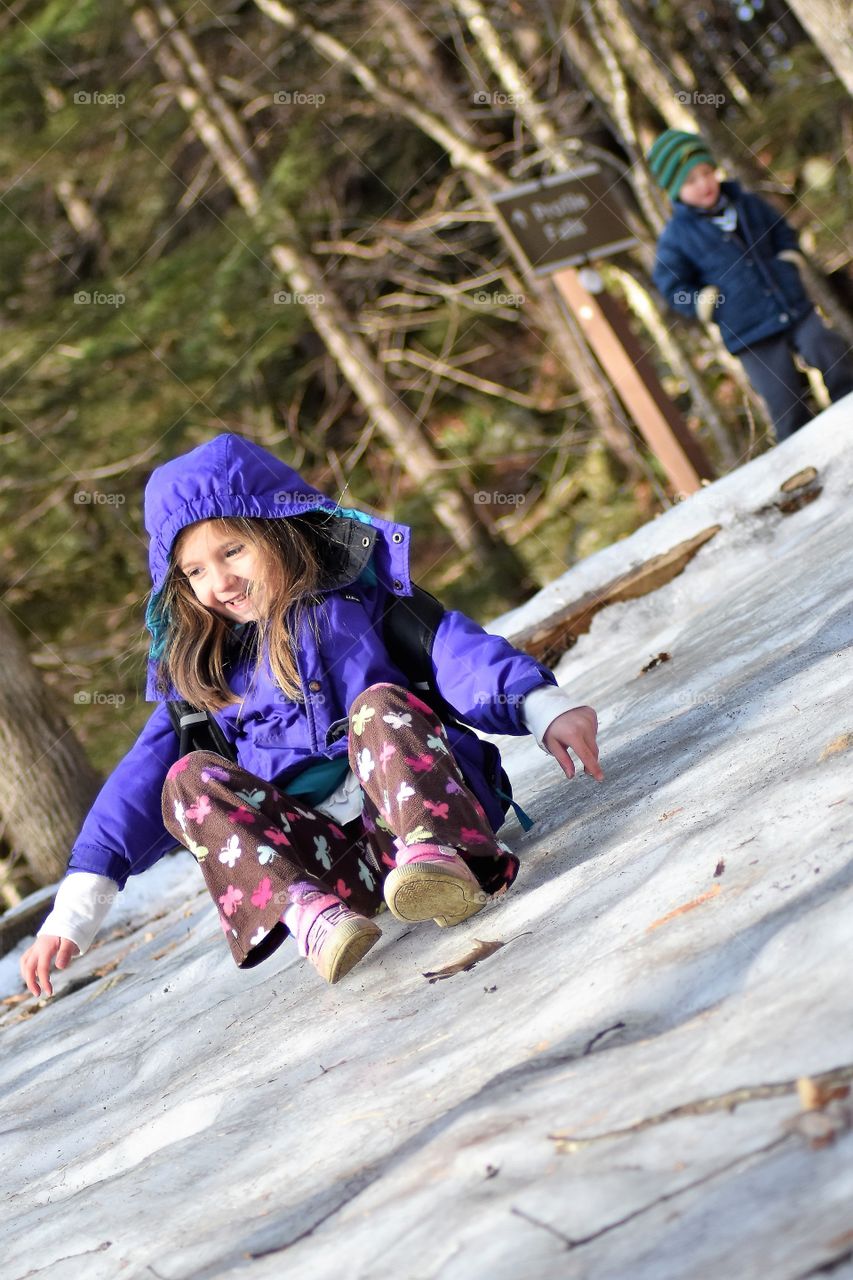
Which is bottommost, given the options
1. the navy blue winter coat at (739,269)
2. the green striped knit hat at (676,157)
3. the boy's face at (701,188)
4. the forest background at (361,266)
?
the navy blue winter coat at (739,269)

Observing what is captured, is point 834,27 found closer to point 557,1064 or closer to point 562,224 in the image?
point 562,224

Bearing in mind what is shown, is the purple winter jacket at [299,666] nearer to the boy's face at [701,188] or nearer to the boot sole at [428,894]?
the boot sole at [428,894]

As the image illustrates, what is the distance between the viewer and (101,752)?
34.9 ft

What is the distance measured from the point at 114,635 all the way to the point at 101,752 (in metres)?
1.94

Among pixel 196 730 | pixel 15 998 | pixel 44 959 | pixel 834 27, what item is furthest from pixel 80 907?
pixel 834 27

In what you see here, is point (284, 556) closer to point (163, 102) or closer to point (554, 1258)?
point (554, 1258)

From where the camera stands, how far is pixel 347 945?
8.40ft

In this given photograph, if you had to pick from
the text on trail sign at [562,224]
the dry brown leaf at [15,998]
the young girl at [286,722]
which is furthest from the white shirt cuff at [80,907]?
the text on trail sign at [562,224]

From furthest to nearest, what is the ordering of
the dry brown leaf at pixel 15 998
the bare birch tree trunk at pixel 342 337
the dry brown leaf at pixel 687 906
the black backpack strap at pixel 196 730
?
the bare birch tree trunk at pixel 342 337 → the dry brown leaf at pixel 15 998 → the black backpack strap at pixel 196 730 → the dry brown leaf at pixel 687 906

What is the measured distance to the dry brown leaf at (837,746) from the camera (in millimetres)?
2303

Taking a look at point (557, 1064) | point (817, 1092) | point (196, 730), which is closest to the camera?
point (817, 1092)

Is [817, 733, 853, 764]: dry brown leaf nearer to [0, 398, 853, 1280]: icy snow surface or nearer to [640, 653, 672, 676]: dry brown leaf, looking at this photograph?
[0, 398, 853, 1280]: icy snow surface

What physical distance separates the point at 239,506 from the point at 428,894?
1046 millimetres

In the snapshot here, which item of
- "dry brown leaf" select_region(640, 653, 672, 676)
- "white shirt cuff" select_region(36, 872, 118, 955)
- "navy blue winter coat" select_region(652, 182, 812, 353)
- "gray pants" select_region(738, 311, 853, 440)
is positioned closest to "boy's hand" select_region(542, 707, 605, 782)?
"white shirt cuff" select_region(36, 872, 118, 955)
